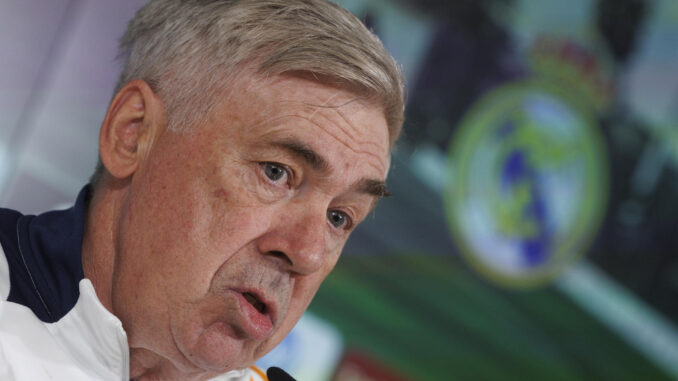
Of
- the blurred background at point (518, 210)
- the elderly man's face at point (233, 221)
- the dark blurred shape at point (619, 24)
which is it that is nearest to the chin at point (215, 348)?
the elderly man's face at point (233, 221)

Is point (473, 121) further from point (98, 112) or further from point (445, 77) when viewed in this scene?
point (98, 112)

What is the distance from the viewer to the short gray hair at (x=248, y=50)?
117 cm

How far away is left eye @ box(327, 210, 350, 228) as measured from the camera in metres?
1.26

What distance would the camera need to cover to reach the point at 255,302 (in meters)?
1.14

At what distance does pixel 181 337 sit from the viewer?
1.12 metres

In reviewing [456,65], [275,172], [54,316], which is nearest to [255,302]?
[275,172]

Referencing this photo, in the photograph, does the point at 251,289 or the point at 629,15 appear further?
the point at 629,15

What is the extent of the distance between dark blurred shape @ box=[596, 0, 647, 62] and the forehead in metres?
2.15

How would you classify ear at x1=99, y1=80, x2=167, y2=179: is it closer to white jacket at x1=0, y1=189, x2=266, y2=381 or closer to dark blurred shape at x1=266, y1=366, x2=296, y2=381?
white jacket at x1=0, y1=189, x2=266, y2=381

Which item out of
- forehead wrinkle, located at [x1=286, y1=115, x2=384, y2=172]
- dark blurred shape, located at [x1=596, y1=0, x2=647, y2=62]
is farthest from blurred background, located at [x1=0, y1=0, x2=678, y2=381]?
forehead wrinkle, located at [x1=286, y1=115, x2=384, y2=172]

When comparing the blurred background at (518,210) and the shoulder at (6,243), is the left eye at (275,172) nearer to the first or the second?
the shoulder at (6,243)

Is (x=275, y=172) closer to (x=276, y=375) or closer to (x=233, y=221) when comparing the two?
(x=233, y=221)

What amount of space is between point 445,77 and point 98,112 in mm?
1346

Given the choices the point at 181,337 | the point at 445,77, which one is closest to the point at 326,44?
the point at 181,337
